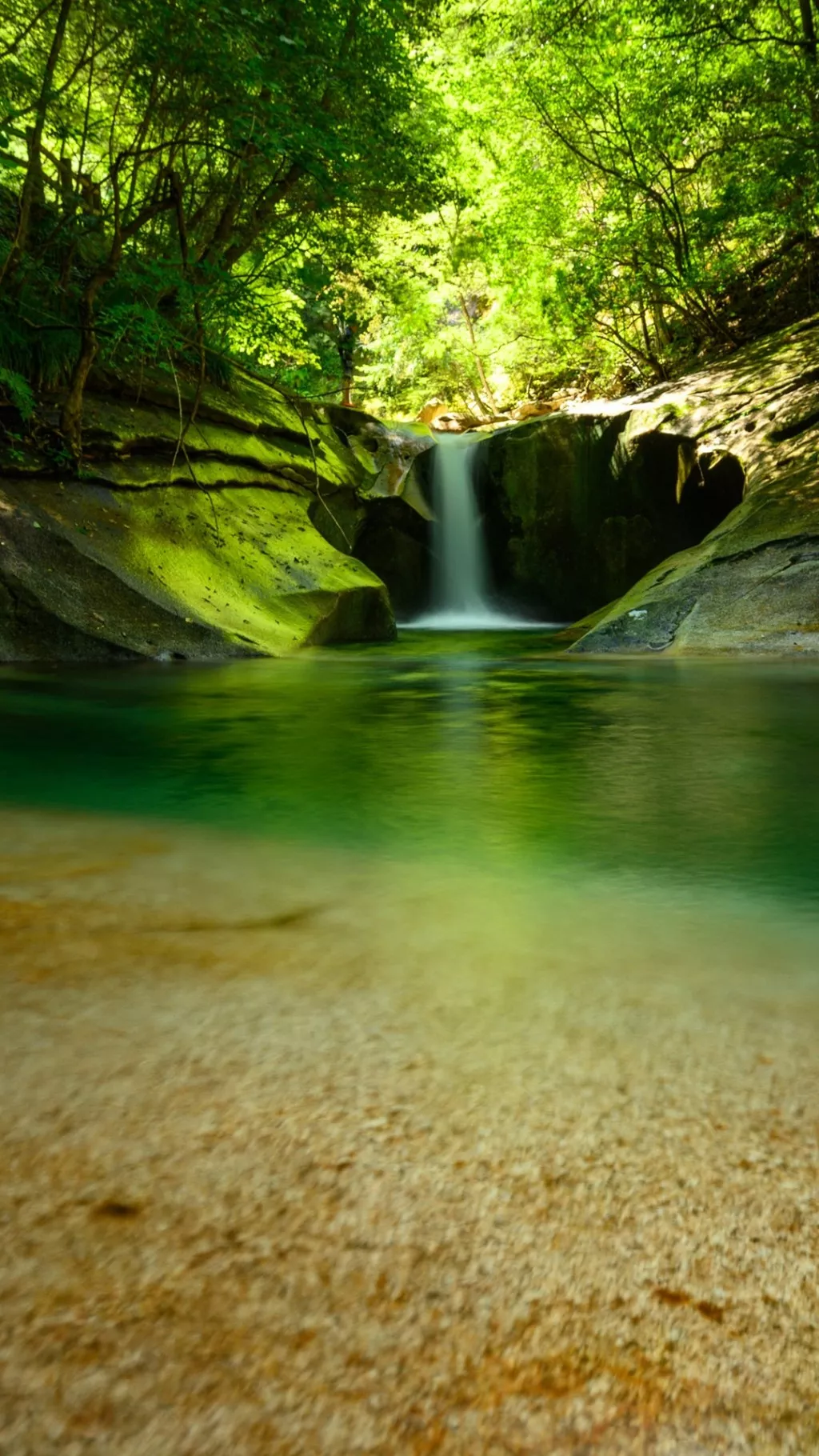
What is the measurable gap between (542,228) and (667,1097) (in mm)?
15168

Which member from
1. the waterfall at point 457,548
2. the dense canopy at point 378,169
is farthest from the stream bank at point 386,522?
the dense canopy at point 378,169

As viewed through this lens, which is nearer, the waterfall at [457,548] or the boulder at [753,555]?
the boulder at [753,555]

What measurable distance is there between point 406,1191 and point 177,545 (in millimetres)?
8148

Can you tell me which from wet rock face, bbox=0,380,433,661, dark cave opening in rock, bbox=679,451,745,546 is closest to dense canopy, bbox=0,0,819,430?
wet rock face, bbox=0,380,433,661

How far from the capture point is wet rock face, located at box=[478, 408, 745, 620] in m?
11.9

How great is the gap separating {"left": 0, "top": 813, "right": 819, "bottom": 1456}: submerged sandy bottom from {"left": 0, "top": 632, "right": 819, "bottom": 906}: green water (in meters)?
0.77

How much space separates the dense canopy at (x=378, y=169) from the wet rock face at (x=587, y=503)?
7.43ft

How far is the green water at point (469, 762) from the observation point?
92.4 inches

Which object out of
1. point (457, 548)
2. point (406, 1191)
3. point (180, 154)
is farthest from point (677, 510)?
point (406, 1191)

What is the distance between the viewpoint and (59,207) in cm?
845

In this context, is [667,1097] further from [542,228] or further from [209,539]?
[542,228]

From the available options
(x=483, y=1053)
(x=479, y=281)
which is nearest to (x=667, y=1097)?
(x=483, y=1053)

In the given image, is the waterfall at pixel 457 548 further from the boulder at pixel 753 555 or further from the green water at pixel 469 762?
the green water at pixel 469 762

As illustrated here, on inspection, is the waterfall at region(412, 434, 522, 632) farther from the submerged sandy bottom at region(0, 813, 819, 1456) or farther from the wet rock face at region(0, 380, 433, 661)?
the submerged sandy bottom at region(0, 813, 819, 1456)
